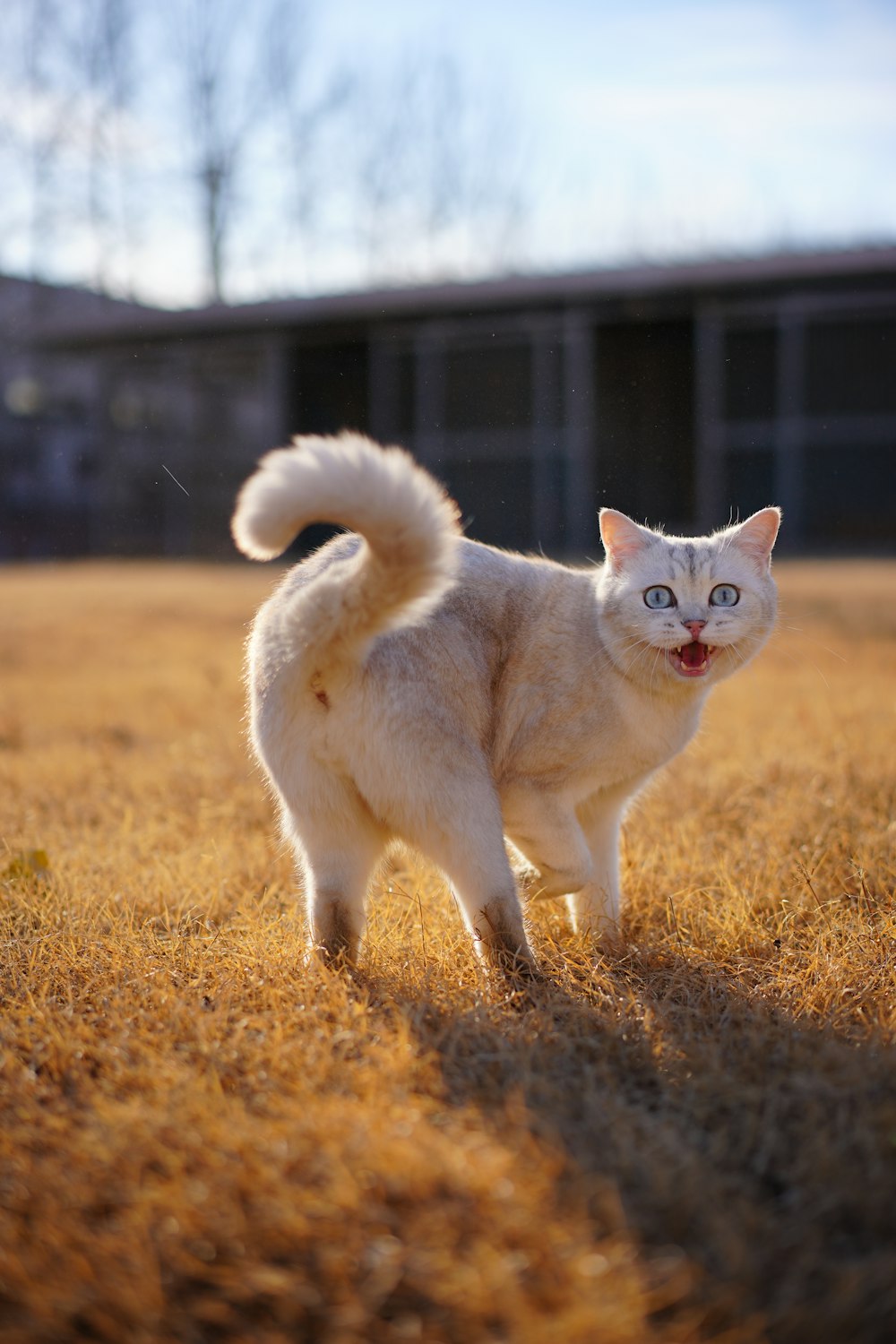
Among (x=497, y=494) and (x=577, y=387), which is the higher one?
(x=577, y=387)

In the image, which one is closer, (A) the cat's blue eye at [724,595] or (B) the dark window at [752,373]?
(A) the cat's blue eye at [724,595]

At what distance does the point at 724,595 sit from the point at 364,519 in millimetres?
1094

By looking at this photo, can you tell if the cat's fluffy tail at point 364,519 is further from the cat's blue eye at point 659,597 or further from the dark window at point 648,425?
the dark window at point 648,425

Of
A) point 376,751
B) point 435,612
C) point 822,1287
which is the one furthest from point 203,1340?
point 435,612

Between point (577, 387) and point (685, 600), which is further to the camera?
point (577, 387)

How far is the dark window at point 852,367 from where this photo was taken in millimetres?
12078

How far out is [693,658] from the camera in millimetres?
2660

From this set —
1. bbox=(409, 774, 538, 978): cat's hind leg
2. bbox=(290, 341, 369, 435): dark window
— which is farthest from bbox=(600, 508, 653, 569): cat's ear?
bbox=(290, 341, 369, 435): dark window

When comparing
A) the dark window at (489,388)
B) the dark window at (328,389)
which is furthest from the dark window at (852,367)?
the dark window at (328,389)

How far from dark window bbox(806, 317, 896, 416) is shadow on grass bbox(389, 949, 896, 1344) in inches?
439

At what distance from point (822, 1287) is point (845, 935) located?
4.16 ft

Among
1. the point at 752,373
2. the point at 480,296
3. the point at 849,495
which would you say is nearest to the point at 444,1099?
the point at 849,495

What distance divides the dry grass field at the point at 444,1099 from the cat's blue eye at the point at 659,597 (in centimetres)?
72

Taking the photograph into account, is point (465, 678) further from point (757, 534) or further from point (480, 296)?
point (480, 296)
